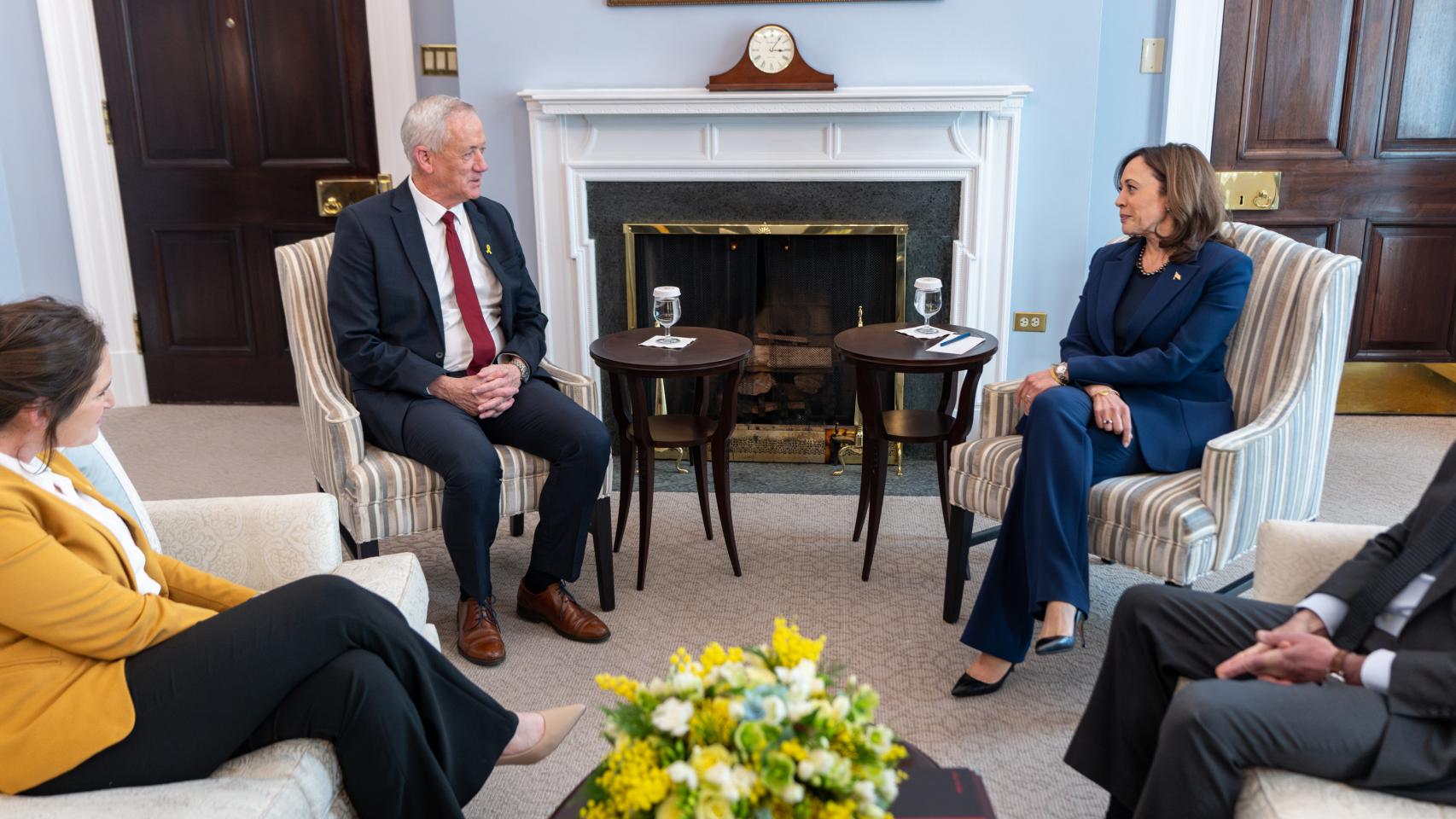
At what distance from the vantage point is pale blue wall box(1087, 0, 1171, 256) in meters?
3.81

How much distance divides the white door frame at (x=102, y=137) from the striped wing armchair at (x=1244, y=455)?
256 cm

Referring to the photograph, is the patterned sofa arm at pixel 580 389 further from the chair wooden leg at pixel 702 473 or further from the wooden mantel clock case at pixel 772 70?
the wooden mantel clock case at pixel 772 70

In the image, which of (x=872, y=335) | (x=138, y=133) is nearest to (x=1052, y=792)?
(x=872, y=335)

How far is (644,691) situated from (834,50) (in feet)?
9.48

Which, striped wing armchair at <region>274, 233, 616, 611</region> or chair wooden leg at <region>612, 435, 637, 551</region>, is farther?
chair wooden leg at <region>612, 435, 637, 551</region>

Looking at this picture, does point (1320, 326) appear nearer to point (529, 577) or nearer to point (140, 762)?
point (529, 577)

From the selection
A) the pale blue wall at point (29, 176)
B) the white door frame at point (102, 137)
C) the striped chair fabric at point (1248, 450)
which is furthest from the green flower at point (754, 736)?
the pale blue wall at point (29, 176)

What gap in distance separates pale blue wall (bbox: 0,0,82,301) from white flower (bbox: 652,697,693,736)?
4.22 metres

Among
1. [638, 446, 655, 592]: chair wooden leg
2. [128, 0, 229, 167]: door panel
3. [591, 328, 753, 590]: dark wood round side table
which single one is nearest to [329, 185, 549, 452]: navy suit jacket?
[591, 328, 753, 590]: dark wood round side table

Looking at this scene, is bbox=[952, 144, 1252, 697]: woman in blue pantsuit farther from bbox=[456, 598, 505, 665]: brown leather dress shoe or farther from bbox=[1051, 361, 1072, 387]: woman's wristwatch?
bbox=[456, 598, 505, 665]: brown leather dress shoe

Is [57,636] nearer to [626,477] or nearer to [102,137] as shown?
[626,477]

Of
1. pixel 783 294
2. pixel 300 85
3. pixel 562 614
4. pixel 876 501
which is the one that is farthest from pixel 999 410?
pixel 300 85

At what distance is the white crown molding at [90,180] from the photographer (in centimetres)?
421

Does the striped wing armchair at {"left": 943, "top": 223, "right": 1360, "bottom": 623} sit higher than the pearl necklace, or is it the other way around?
the pearl necklace
